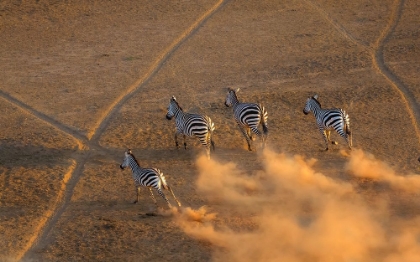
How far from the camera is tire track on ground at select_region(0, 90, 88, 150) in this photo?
19.3 metres

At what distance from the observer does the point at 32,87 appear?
2362 centimetres

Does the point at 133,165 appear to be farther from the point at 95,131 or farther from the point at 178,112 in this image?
the point at 95,131

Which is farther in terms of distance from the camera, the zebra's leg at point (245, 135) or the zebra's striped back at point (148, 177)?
the zebra's leg at point (245, 135)

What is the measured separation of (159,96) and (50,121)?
142 inches

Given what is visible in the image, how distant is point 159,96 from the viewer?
22.5 m

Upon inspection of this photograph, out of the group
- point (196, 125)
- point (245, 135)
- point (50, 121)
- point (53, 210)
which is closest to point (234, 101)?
point (245, 135)

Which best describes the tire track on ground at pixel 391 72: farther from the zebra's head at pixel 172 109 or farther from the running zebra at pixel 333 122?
the zebra's head at pixel 172 109

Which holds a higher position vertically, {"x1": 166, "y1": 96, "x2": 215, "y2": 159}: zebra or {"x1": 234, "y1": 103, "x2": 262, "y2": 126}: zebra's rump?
{"x1": 234, "y1": 103, "x2": 262, "y2": 126}: zebra's rump

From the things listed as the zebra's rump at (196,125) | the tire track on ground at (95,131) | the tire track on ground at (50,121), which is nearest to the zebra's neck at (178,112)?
the zebra's rump at (196,125)

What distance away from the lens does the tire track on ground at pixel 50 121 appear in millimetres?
19314

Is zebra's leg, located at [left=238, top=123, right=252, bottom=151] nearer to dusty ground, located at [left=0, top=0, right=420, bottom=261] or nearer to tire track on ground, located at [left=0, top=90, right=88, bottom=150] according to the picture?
dusty ground, located at [left=0, top=0, right=420, bottom=261]

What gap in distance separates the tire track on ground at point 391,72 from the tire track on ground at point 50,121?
8.86m

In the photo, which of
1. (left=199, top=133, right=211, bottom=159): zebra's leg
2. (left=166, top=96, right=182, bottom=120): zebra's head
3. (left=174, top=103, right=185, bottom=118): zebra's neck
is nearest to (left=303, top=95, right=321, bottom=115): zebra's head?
(left=199, top=133, right=211, bottom=159): zebra's leg

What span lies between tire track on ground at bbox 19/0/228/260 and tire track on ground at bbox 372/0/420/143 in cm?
737
